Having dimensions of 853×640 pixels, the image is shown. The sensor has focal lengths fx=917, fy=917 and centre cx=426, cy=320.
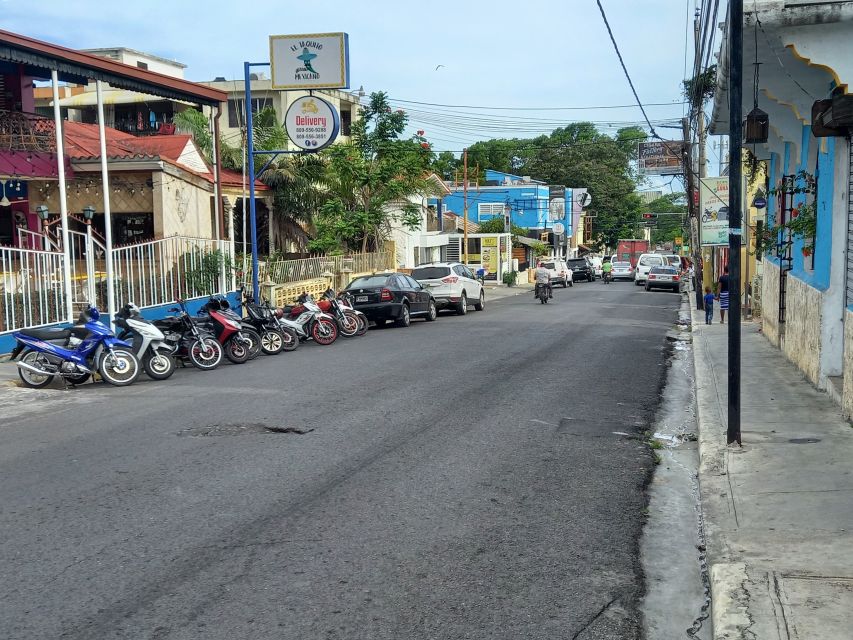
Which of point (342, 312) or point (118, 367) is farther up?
point (342, 312)

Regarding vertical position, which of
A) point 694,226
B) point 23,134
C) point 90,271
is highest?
point 23,134

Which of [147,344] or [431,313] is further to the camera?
[431,313]

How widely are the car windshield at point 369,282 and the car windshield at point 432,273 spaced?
5.98m

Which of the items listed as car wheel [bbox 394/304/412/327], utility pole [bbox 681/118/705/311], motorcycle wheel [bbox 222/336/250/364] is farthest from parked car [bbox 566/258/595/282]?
motorcycle wheel [bbox 222/336/250/364]

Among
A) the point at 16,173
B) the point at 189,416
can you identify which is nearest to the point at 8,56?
the point at 16,173

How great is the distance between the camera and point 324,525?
6.61m

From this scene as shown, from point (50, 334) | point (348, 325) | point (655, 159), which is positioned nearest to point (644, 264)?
point (655, 159)

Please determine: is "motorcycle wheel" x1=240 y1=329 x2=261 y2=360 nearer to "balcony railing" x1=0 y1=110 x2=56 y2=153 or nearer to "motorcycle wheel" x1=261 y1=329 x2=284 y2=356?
"motorcycle wheel" x1=261 y1=329 x2=284 y2=356

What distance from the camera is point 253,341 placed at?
17219 mm

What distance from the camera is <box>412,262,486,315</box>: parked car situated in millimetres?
30500

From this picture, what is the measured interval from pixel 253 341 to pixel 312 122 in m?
9.76

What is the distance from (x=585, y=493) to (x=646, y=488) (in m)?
0.70

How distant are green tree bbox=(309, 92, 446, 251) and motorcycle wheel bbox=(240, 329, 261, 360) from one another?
54.6 ft

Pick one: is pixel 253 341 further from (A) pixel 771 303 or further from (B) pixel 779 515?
(B) pixel 779 515
